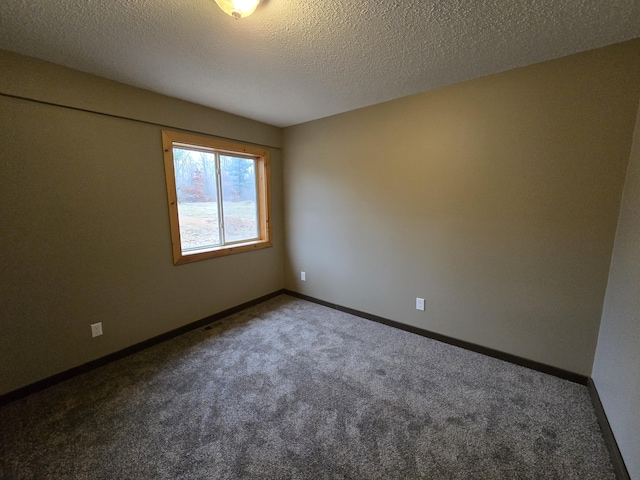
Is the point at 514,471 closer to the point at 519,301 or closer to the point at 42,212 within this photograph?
the point at 519,301

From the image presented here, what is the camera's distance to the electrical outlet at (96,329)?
2.14m

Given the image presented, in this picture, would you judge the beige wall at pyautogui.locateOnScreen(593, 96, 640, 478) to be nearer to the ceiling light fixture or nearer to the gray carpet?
the gray carpet

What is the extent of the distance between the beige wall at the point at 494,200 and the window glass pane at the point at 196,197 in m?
1.34

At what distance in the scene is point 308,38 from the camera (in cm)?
159

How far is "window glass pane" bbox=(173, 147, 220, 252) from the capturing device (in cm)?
272

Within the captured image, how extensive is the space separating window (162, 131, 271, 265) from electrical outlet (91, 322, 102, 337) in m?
0.77

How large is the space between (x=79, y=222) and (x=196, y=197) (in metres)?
1.04

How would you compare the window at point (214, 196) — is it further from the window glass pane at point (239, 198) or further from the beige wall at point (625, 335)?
the beige wall at point (625, 335)

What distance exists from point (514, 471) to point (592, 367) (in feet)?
3.86

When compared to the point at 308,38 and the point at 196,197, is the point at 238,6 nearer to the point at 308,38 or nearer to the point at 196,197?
the point at 308,38

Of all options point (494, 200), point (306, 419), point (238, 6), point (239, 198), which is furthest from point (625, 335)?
point (239, 198)

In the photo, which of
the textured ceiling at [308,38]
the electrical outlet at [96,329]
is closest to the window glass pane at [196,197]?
the textured ceiling at [308,38]

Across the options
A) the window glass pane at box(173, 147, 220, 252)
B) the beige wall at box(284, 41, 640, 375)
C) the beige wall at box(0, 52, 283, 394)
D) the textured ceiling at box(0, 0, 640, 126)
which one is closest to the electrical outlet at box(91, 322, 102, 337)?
the beige wall at box(0, 52, 283, 394)

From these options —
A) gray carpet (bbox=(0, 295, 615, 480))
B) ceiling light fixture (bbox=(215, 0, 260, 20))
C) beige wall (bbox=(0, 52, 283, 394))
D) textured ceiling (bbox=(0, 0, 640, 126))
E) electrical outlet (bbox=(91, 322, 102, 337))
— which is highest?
textured ceiling (bbox=(0, 0, 640, 126))
